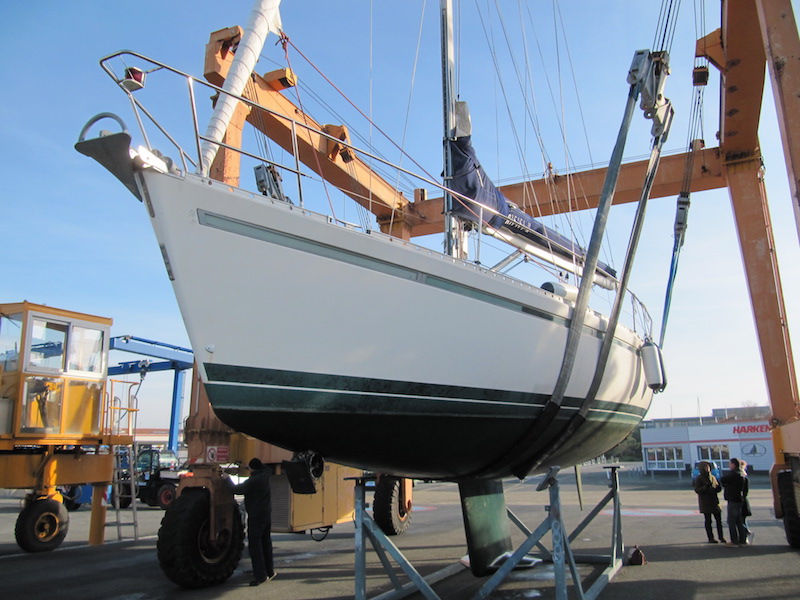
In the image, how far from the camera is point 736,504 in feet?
22.5

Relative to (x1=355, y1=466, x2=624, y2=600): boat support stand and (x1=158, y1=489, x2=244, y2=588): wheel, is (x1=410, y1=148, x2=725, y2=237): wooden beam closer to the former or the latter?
(x1=355, y1=466, x2=624, y2=600): boat support stand

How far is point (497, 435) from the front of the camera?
4.00m

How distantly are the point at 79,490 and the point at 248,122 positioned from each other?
34.3 feet

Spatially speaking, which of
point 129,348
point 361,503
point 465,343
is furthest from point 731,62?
point 129,348

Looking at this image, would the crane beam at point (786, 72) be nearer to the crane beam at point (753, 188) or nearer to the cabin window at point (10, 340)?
the crane beam at point (753, 188)

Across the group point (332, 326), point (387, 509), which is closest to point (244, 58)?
point (332, 326)

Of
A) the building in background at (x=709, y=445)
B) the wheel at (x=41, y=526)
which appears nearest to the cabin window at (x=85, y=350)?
the wheel at (x=41, y=526)

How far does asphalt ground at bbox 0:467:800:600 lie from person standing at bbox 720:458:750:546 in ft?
0.51

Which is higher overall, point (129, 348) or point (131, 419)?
point (129, 348)

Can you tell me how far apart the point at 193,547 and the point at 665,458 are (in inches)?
1091

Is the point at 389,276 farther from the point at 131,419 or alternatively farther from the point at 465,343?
the point at 131,419

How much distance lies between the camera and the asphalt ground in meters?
4.95

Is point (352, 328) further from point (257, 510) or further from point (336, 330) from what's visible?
point (257, 510)

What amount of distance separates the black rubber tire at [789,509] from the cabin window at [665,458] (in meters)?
22.8
